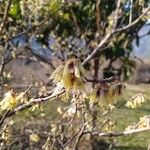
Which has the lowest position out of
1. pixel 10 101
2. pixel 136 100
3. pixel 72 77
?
pixel 136 100

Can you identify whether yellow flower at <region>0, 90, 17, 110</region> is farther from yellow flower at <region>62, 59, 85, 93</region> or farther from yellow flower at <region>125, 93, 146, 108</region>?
yellow flower at <region>125, 93, 146, 108</region>

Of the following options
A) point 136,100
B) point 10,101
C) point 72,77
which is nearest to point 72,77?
point 72,77

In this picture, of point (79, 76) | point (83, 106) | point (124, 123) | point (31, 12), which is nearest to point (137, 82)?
point (124, 123)

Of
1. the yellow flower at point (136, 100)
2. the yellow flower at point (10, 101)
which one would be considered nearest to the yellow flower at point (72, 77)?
the yellow flower at point (10, 101)

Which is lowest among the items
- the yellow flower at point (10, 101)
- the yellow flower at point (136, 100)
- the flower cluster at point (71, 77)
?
the yellow flower at point (136, 100)

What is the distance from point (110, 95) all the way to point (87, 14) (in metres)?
9.03

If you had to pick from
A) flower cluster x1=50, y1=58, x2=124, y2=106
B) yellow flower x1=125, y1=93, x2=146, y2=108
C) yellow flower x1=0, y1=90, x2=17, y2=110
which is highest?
flower cluster x1=50, y1=58, x2=124, y2=106

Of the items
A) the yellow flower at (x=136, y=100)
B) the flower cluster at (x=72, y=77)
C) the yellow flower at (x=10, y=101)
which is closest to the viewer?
the flower cluster at (x=72, y=77)

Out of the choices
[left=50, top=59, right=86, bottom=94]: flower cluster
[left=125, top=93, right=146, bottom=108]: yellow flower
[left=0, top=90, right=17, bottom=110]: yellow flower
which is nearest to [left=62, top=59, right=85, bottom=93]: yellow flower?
[left=50, top=59, right=86, bottom=94]: flower cluster

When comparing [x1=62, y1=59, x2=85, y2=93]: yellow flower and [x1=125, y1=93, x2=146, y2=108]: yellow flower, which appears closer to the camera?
[x1=62, y1=59, x2=85, y2=93]: yellow flower

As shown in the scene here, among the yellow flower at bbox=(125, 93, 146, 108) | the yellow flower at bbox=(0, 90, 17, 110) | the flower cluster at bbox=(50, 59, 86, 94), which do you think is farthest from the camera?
the yellow flower at bbox=(125, 93, 146, 108)

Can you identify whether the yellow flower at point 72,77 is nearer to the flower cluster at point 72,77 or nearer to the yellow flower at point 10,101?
the flower cluster at point 72,77

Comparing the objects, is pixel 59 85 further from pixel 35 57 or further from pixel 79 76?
pixel 35 57

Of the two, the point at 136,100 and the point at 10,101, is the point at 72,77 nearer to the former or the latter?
the point at 10,101
